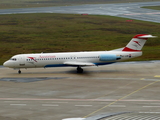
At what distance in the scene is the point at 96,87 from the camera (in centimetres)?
4366

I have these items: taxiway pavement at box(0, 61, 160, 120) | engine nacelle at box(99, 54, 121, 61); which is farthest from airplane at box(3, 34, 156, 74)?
taxiway pavement at box(0, 61, 160, 120)

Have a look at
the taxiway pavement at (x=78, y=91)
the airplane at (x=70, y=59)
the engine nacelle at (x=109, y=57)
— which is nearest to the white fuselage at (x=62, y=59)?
the airplane at (x=70, y=59)

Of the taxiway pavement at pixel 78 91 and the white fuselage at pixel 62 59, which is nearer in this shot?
the taxiway pavement at pixel 78 91

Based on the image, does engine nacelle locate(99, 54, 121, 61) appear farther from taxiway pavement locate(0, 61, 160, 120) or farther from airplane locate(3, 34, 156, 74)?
taxiway pavement locate(0, 61, 160, 120)

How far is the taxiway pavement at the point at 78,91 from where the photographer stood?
3241 centimetres

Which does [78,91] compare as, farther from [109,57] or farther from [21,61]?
[21,61]

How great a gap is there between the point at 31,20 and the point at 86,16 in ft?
63.8

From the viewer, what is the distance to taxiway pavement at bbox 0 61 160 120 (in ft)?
106

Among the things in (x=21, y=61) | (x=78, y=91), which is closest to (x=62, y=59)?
(x=21, y=61)

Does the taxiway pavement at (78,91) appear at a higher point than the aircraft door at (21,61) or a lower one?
lower

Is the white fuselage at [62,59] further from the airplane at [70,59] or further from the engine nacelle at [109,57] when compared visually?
the engine nacelle at [109,57]

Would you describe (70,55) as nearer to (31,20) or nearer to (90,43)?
(90,43)

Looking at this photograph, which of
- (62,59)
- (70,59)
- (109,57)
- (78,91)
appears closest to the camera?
(78,91)

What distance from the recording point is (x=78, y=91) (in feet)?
136
